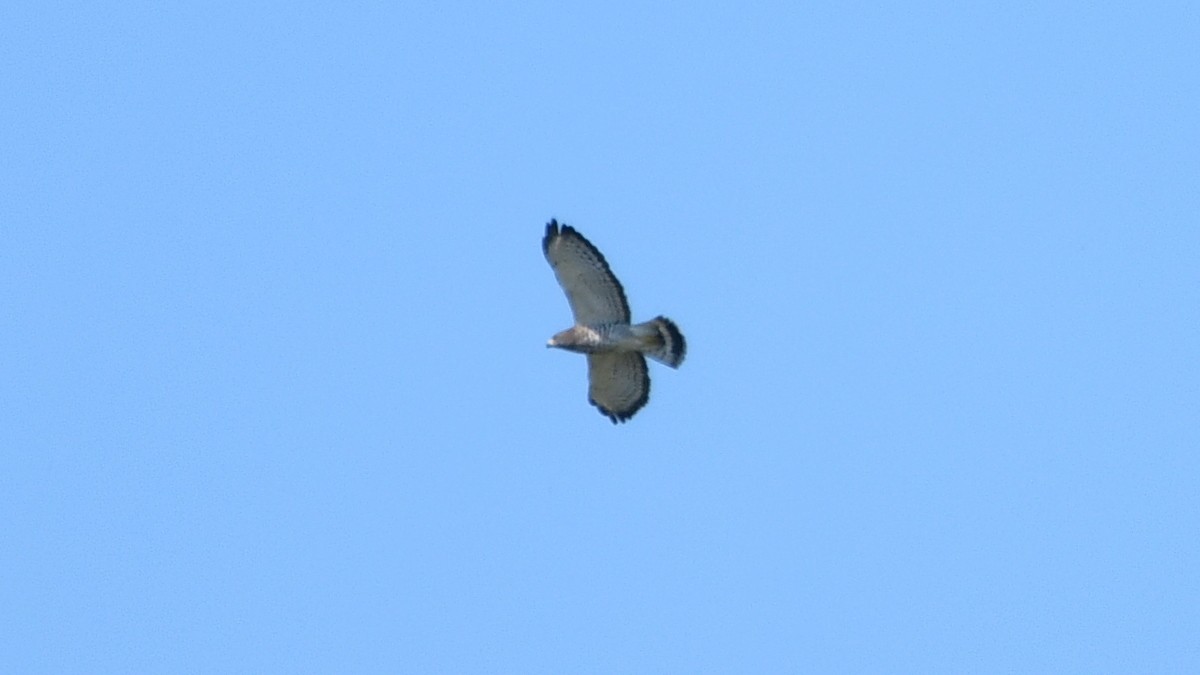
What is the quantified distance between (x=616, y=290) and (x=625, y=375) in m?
1.00

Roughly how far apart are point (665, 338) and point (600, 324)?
539 mm

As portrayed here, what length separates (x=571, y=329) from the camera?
2838cm

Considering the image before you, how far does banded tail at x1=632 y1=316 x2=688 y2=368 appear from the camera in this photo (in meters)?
28.3

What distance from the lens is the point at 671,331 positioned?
28.4 metres

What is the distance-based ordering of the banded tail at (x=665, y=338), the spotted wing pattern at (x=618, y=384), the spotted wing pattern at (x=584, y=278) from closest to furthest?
the spotted wing pattern at (x=584, y=278) → the banded tail at (x=665, y=338) → the spotted wing pattern at (x=618, y=384)

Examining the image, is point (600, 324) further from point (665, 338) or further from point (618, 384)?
point (618, 384)

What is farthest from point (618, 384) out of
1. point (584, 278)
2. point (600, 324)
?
point (584, 278)

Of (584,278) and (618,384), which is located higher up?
(584,278)

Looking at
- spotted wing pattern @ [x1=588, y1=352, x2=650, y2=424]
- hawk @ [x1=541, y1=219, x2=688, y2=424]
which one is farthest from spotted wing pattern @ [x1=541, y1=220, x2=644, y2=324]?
spotted wing pattern @ [x1=588, y1=352, x2=650, y2=424]

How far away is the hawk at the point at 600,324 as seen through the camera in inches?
1102

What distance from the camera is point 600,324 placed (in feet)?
93.0

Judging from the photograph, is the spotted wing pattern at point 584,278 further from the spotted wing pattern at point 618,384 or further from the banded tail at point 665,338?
the spotted wing pattern at point 618,384

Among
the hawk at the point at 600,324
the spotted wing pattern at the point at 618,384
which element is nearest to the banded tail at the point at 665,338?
the hawk at the point at 600,324

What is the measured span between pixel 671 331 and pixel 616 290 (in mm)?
586
